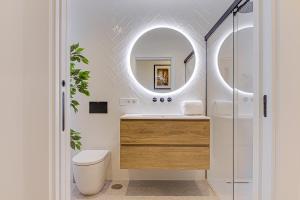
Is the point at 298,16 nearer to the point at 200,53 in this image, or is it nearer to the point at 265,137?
the point at 265,137

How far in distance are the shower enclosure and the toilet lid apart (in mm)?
1282

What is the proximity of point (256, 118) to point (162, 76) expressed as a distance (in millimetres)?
2196

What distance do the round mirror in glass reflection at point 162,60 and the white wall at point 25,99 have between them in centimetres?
221

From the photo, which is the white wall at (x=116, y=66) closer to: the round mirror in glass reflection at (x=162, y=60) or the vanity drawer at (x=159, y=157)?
the round mirror in glass reflection at (x=162, y=60)

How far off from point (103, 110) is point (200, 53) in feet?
4.77

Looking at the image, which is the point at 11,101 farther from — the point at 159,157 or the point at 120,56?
the point at 120,56

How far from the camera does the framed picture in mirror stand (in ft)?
10.2

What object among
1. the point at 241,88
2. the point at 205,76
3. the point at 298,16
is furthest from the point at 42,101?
the point at 205,76

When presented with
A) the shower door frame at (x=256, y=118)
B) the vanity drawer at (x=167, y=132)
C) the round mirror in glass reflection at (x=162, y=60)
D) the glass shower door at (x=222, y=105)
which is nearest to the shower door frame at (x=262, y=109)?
the shower door frame at (x=256, y=118)

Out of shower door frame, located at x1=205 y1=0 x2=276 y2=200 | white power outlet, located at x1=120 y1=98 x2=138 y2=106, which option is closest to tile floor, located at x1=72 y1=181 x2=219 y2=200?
white power outlet, located at x1=120 y1=98 x2=138 y2=106

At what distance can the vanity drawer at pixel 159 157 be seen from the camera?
2.51 m

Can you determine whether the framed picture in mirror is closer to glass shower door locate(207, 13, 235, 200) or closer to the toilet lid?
glass shower door locate(207, 13, 235, 200)

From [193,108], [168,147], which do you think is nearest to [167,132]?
[168,147]

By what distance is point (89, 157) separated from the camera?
102 inches
